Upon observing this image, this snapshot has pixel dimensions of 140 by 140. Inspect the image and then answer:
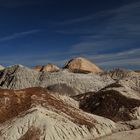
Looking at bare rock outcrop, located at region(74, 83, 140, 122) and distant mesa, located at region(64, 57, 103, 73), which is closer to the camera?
bare rock outcrop, located at region(74, 83, 140, 122)

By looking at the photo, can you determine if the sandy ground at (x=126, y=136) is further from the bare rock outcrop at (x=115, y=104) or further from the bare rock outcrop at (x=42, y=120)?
the bare rock outcrop at (x=115, y=104)

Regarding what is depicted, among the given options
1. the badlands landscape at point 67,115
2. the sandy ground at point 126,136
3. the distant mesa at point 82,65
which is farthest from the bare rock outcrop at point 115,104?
the distant mesa at point 82,65

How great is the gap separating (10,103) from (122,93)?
23.6 metres

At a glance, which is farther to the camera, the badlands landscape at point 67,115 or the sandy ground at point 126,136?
the badlands landscape at point 67,115

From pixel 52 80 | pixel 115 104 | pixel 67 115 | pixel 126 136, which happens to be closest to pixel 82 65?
pixel 52 80

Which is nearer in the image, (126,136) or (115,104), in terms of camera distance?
(126,136)

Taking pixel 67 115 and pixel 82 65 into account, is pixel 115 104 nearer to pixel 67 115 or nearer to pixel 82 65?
pixel 67 115

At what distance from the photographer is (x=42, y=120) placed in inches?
1929

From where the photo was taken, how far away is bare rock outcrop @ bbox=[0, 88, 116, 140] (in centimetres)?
4717

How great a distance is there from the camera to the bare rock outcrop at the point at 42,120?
47169mm

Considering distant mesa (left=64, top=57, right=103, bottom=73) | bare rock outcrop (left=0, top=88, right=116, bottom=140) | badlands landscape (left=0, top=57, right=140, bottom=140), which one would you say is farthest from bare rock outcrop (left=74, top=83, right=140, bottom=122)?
distant mesa (left=64, top=57, right=103, bottom=73)

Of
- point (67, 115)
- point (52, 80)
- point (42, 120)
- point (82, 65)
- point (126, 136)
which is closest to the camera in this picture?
point (126, 136)

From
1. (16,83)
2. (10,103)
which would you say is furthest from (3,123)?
(16,83)

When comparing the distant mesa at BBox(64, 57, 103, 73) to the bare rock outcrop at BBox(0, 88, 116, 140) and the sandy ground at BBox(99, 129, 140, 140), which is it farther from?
the sandy ground at BBox(99, 129, 140, 140)
